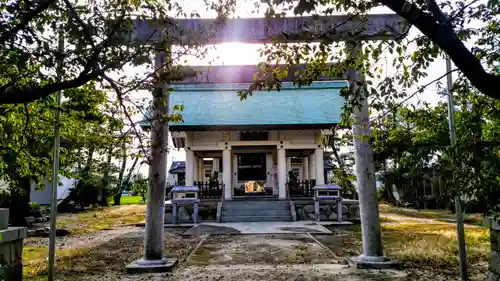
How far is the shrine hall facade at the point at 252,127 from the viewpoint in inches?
634

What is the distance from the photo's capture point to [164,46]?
3.05 meters

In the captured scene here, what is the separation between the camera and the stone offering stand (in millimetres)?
4125

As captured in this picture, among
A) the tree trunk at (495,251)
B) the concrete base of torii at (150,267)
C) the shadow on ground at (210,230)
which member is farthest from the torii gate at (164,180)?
the shadow on ground at (210,230)

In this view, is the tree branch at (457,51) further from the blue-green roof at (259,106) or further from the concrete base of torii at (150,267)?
the blue-green roof at (259,106)

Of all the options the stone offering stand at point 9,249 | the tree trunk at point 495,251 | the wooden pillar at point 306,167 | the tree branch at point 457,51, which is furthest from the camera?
the wooden pillar at point 306,167

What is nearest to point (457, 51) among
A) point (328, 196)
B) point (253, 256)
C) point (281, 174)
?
point (253, 256)

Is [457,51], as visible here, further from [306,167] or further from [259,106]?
[306,167]

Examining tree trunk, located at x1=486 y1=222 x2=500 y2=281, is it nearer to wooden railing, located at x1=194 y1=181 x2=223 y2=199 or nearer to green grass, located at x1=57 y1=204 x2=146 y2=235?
green grass, located at x1=57 y1=204 x2=146 y2=235

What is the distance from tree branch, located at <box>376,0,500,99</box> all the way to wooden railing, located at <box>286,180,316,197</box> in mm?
14525

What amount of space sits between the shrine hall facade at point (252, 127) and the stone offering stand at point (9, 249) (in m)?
10.7

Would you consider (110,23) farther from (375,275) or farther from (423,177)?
(375,275)

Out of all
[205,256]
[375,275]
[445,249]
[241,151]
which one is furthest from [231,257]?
[241,151]

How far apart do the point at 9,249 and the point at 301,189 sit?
13.5 m

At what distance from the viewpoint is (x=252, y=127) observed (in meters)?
16.0
